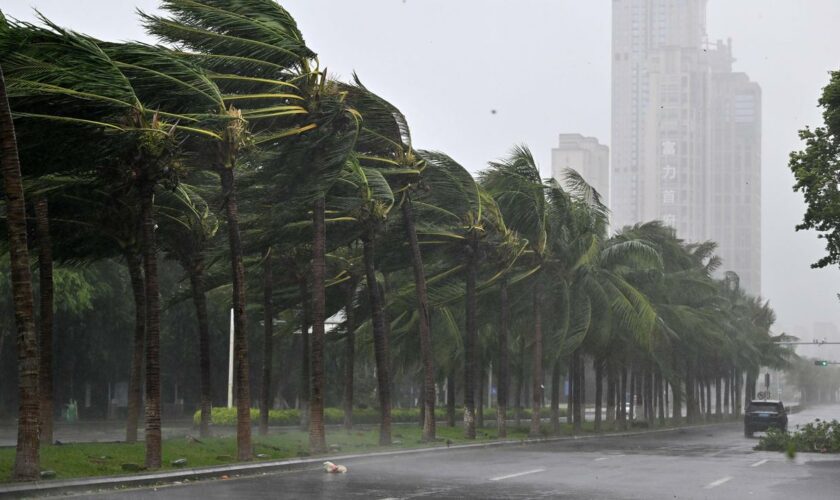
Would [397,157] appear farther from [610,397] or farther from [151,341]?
[610,397]

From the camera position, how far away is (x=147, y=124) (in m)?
20.7

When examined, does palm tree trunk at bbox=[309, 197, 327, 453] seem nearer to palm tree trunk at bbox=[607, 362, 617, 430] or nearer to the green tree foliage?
the green tree foliage

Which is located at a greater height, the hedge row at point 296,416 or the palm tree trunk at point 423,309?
the palm tree trunk at point 423,309

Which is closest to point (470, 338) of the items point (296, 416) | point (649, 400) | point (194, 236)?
point (194, 236)

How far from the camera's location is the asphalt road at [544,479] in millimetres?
18078

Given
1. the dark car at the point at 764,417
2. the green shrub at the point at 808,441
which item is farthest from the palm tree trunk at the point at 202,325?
the dark car at the point at 764,417

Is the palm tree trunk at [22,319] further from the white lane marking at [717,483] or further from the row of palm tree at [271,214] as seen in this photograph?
the white lane marking at [717,483]

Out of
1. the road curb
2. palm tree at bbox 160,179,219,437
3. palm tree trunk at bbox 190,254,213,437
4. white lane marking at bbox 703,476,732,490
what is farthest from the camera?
palm tree trunk at bbox 190,254,213,437

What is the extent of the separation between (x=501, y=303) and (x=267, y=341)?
1201cm

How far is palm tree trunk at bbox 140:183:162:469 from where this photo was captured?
851 inches

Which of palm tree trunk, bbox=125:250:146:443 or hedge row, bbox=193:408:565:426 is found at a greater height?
palm tree trunk, bbox=125:250:146:443

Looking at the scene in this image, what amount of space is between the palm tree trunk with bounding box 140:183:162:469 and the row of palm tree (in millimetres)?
41

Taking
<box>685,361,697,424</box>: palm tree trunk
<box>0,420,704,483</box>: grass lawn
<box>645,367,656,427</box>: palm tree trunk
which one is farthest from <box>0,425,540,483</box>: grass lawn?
<box>685,361,697,424</box>: palm tree trunk

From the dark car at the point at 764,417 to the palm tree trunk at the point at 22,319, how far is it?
40.1 m
